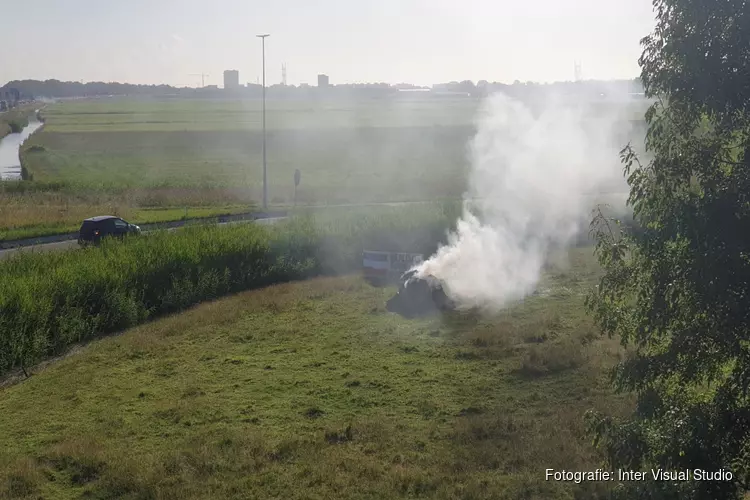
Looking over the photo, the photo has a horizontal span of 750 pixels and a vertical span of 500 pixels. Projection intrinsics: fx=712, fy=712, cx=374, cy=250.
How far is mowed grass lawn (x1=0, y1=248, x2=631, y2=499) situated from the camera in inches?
509

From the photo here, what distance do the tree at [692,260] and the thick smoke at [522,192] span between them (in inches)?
691

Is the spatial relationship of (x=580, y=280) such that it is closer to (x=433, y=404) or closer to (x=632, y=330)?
(x=433, y=404)

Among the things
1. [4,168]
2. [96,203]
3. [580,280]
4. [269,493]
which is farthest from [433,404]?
[4,168]

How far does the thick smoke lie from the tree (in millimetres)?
17564

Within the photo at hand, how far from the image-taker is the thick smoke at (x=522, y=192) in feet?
96.7

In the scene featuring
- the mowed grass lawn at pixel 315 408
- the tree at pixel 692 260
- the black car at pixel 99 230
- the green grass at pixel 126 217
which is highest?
the tree at pixel 692 260

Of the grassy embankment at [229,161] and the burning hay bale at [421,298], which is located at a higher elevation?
the grassy embankment at [229,161]

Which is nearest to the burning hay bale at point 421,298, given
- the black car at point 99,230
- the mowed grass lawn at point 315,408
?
the mowed grass lawn at point 315,408

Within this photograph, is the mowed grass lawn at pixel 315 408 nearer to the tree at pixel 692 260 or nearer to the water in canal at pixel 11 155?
the tree at pixel 692 260

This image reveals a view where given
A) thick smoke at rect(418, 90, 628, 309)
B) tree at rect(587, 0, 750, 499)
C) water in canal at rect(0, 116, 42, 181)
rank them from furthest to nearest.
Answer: water in canal at rect(0, 116, 42, 181)
thick smoke at rect(418, 90, 628, 309)
tree at rect(587, 0, 750, 499)

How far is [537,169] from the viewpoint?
4231 centimetres

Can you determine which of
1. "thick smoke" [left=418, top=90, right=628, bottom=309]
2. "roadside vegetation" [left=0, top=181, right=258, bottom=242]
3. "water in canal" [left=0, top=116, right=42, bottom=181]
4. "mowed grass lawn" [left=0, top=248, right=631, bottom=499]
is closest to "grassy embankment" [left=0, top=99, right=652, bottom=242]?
"roadside vegetation" [left=0, top=181, right=258, bottom=242]

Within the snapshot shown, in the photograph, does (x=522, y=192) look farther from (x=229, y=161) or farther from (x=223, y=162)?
(x=229, y=161)

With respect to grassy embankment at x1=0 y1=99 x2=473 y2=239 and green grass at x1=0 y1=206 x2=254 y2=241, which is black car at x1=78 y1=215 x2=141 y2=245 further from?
grassy embankment at x1=0 y1=99 x2=473 y2=239
